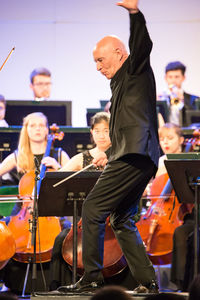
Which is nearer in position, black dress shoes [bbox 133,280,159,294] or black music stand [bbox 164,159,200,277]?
black dress shoes [bbox 133,280,159,294]

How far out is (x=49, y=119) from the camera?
5723 millimetres

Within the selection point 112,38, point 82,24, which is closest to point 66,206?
point 112,38

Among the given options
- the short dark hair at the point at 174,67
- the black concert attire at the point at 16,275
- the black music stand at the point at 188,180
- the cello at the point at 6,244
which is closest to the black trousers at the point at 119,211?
the black music stand at the point at 188,180

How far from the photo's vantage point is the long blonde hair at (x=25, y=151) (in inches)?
209

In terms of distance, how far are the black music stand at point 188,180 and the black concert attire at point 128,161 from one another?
0.67 m

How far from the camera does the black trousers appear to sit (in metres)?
3.07

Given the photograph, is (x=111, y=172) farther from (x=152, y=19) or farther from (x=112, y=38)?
(x=152, y=19)

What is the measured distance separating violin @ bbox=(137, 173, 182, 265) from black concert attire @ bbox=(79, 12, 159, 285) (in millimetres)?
1532

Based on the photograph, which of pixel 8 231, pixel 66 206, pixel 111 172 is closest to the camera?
pixel 111 172

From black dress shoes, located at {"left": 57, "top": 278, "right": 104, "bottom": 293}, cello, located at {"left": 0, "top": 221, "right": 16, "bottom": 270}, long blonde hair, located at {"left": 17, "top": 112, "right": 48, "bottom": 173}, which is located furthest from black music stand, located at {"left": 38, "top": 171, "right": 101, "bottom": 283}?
long blonde hair, located at {"left": 17, "top": 112, "right": 48, "bottom": 173}

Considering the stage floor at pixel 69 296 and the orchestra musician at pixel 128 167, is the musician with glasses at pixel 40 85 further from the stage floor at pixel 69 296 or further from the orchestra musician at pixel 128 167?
the stage floor at pixel 69 296

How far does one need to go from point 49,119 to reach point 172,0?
3936mm

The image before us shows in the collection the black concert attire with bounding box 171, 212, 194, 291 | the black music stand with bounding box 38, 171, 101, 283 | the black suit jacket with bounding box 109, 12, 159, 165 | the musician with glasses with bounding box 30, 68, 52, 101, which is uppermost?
the musician with glasses with bounding box 30, 68, 52, 101

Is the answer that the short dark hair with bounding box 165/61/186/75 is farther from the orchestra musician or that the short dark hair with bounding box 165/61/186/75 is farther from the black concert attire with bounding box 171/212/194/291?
the orchestra musician
